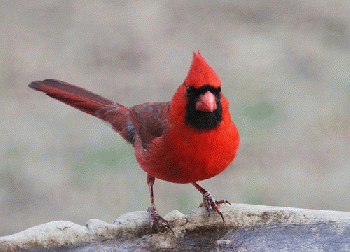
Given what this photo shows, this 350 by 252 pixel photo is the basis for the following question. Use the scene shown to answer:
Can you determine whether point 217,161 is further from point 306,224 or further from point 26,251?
point 26,251

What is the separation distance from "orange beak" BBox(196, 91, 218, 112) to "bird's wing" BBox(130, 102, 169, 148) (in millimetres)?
383

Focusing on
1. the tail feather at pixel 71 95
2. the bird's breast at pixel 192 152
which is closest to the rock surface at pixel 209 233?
the bird's breast at pixel 192 152

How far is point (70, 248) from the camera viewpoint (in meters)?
2.20

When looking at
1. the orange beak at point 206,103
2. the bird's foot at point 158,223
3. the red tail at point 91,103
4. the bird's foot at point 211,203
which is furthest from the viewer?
the red tail at point 91,103

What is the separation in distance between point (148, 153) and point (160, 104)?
0.28 meters

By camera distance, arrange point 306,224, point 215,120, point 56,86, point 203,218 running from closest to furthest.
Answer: point 215,120 → point 306,224 → point 203,218 → point 56,86

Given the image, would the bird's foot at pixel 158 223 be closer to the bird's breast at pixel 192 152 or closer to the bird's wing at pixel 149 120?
the bird's breast at pixel 192 152

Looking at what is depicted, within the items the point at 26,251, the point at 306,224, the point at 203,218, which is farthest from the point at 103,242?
the point at 306,224

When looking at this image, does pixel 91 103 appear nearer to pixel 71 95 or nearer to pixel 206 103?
pixel 71 95

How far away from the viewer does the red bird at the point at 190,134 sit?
6.52ft

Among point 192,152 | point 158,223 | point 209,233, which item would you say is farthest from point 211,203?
point 192,152

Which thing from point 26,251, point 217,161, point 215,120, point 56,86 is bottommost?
point 26,251

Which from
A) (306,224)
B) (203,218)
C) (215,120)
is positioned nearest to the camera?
(215,120)

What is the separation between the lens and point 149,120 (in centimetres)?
253
